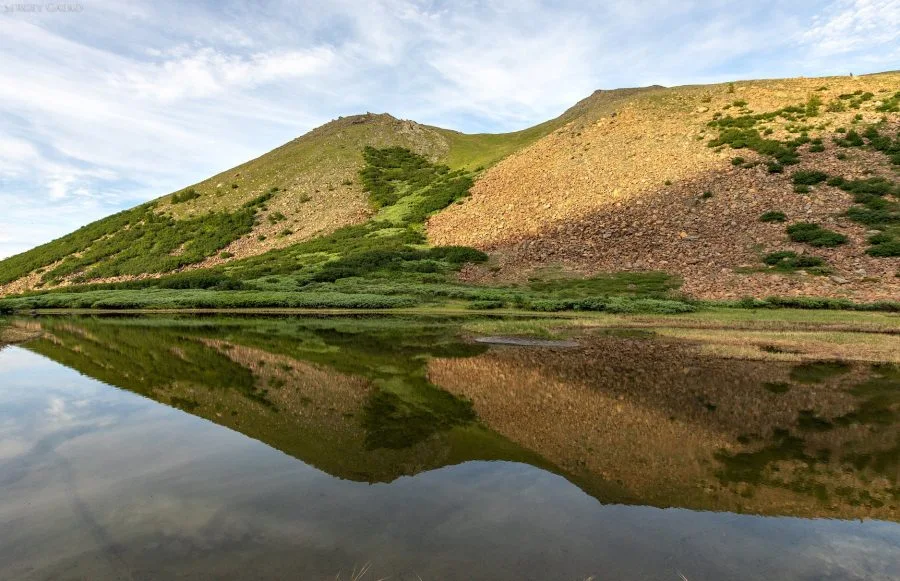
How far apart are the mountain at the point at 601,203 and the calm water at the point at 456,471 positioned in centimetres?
2525

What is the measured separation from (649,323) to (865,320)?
31.9 feet

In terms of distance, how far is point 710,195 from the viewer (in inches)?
1975

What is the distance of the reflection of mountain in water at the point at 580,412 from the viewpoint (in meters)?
8.70

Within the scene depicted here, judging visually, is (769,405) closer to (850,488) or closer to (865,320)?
(850,488)

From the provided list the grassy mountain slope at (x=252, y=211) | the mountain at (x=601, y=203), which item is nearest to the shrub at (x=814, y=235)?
the mountain at (x=601, y=203)

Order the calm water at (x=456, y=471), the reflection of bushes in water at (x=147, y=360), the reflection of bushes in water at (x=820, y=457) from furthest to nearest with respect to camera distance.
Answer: the reflection of bushes in water at (x=147, y=360) → the reflection of bushes in water at (x=820, y=457) → the calm water at (x=456, y=471)

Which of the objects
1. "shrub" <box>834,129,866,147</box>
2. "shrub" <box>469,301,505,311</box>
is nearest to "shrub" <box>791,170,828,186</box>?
"shrub" <box>834,129,866,147</box>

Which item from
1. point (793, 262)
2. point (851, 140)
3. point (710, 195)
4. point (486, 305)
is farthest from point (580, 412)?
point (851, 140)

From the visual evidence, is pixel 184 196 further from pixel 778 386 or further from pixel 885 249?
pixel 778 386

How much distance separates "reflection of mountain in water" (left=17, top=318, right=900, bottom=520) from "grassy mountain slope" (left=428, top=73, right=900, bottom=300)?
21.9 metres

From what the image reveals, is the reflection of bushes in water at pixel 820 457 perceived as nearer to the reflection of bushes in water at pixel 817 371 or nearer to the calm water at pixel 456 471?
the calm water at pixel 456 471

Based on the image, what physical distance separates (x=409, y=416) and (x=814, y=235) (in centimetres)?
4102

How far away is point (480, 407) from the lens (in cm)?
1306

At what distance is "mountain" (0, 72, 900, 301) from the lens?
42.0 meters
